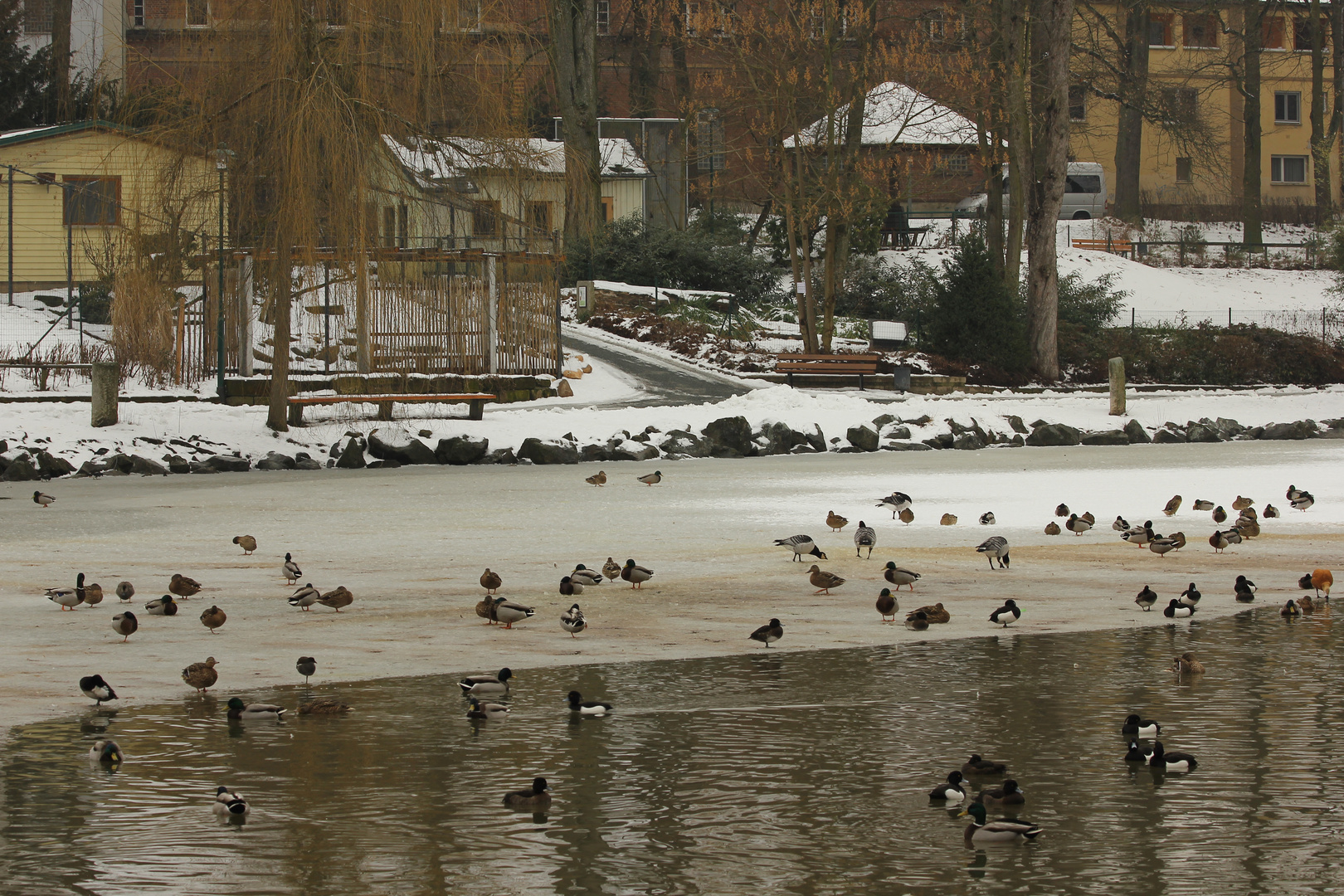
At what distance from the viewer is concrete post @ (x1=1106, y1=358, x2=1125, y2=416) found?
3100 centimetres

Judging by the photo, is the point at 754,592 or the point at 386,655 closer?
the point at 386,655

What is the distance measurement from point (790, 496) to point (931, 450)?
27.2 feet

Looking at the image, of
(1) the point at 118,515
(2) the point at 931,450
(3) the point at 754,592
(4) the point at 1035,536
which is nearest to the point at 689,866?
(3) the point at 754,592

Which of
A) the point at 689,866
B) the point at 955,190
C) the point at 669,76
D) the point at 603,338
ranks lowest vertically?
the point at 689,866

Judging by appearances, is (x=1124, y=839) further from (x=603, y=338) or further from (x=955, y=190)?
(x=955, y=190)

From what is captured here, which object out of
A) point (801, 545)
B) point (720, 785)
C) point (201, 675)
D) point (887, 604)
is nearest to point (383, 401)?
point (801, 545)

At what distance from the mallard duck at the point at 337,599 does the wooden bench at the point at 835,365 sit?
2324cm

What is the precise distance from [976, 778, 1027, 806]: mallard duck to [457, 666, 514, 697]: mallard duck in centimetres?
311

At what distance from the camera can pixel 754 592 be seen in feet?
40.9

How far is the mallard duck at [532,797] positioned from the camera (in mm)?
6816

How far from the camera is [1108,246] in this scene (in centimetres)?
5572

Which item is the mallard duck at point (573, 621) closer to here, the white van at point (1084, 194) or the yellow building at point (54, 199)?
the yellow building at point (54, 199)

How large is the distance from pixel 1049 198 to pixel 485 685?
30.6 m

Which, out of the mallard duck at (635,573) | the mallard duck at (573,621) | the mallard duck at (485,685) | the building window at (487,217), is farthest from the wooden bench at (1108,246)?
the mallard duck at (485,685)
